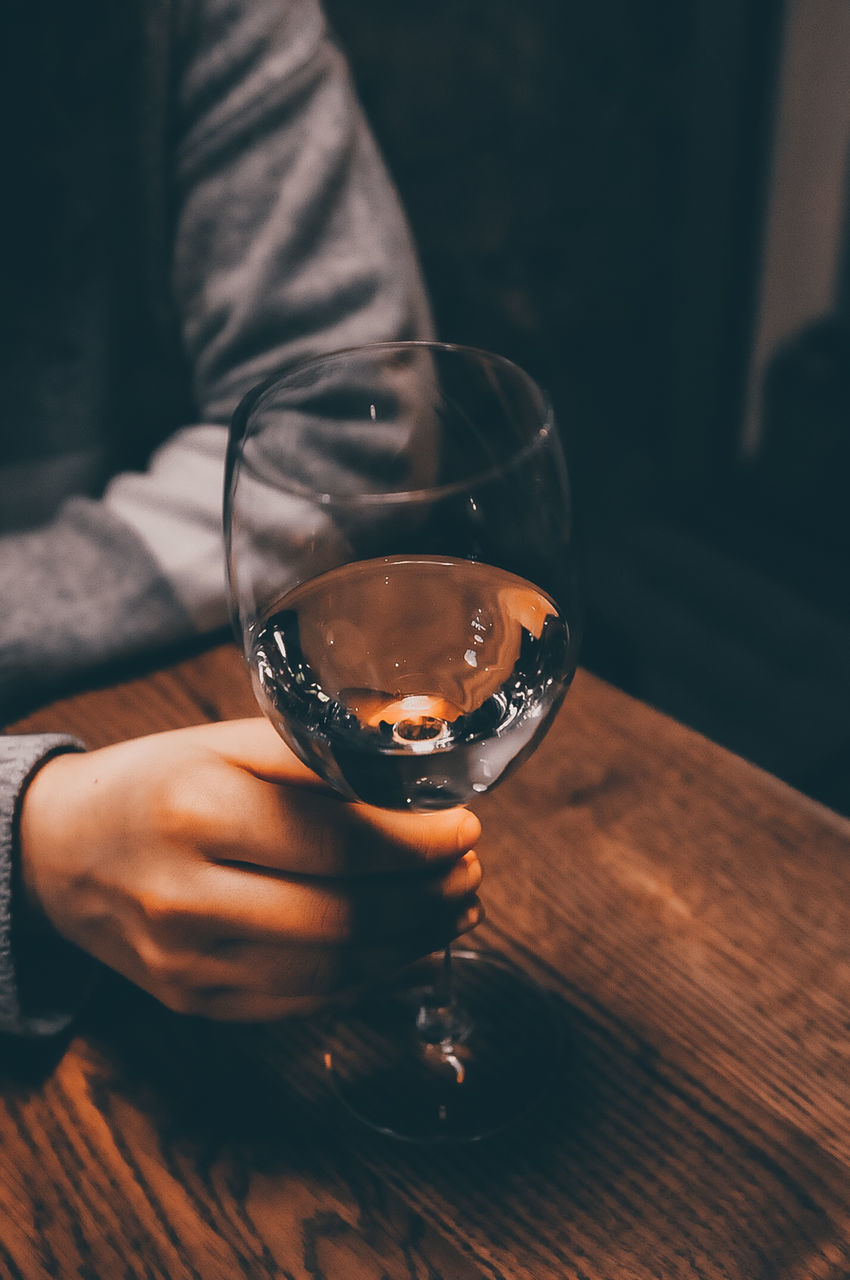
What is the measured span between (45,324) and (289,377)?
0.55 meters

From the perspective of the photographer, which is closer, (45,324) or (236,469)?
(236,469)

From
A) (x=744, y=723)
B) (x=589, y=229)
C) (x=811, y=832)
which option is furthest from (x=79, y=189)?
(x=589, y=229)

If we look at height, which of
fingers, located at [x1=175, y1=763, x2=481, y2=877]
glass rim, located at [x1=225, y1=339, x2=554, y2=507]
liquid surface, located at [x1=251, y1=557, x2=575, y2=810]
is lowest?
fingers, located at [x1=175, y1=763, x2=481, y2=877]

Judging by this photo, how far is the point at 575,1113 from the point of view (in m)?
0.44

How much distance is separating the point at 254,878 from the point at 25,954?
13 cm

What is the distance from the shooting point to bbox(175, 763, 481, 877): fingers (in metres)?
0.41

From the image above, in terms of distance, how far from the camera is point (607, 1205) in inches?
15.9

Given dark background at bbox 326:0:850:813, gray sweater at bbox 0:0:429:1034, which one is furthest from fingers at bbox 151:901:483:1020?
dark background at bbox 326:0:850:813

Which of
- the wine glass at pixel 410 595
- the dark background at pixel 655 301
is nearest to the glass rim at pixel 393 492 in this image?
the wine glass at pixel 410 595

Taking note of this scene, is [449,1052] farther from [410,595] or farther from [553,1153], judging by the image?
[410,595]

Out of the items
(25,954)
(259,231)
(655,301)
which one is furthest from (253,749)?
(655,301)

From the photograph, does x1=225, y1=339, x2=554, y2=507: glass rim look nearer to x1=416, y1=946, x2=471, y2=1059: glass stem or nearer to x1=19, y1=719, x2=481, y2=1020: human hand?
x1=19, y1=719, x2=481, y2=1020: human hand

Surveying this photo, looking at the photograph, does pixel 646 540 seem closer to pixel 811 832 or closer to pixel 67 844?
pixel 811 832

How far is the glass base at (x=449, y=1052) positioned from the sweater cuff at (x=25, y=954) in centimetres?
12
